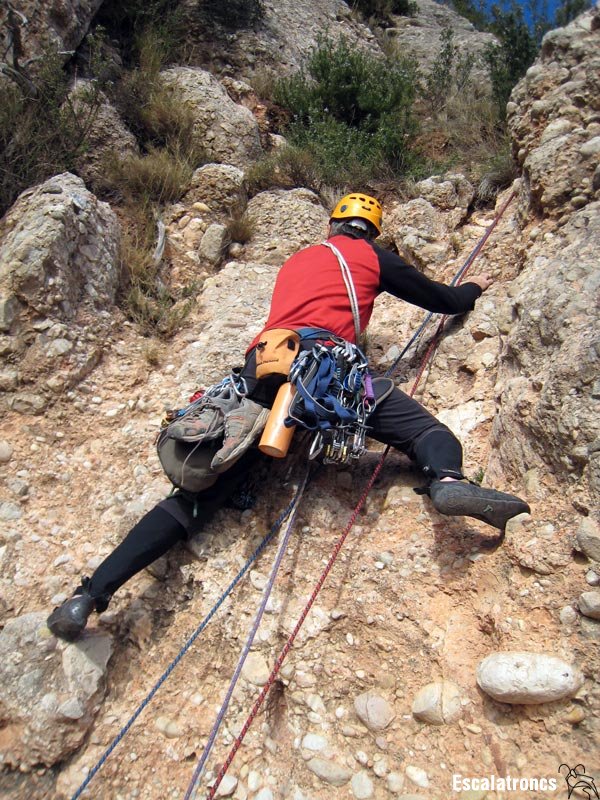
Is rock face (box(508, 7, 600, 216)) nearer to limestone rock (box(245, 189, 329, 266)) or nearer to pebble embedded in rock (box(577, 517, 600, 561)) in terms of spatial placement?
limestone rock (box(245, 189, 329, 266))

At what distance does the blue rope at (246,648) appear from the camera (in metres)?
2.19

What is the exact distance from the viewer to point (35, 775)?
7.56 ft

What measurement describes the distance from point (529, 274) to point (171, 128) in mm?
4237

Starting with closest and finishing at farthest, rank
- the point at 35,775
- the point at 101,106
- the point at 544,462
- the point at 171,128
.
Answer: the point at 35,775, the point at 544,462, the point at 101,106, the point at 171,128

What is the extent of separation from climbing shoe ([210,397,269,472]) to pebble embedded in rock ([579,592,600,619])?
157 centimetres

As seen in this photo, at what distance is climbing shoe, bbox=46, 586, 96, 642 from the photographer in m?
2.48

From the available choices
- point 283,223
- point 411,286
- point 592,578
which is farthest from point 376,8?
point 592,578

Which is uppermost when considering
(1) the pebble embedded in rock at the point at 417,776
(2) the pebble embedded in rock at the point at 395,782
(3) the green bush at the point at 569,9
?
(3) the green bush at the point at 569,9

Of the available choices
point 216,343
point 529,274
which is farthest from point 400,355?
point 216,343

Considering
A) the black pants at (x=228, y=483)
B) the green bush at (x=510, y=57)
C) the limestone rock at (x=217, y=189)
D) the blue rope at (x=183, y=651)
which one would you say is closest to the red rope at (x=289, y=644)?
the black pants at (x=228, y=483)

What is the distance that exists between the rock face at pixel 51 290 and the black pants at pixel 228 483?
1.31 m

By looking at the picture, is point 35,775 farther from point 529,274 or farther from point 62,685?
point 529,274

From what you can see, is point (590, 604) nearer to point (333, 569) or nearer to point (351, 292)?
point (333, 569)

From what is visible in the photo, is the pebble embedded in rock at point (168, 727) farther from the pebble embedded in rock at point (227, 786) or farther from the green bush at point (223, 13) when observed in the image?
the green bush at point (223, 13)
